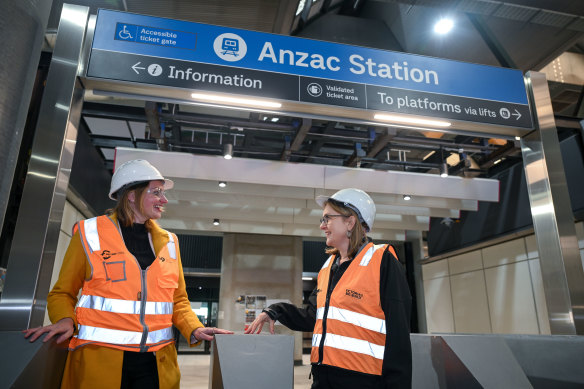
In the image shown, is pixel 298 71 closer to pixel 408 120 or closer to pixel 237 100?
pixel 237 100

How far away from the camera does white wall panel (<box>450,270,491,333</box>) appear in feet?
27.6

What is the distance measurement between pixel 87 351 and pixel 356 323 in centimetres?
117

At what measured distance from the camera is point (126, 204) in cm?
201

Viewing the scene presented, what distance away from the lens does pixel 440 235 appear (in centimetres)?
962

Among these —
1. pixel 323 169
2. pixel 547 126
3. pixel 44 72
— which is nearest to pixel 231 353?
pixel 44 72

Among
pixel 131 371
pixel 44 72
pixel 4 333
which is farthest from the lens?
pixel 44 72

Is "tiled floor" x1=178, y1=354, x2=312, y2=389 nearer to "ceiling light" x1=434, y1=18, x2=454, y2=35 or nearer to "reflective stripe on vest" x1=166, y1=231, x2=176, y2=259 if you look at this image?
"reflective stripe on vest" x1=166, y1=231, x2=176, y2=259

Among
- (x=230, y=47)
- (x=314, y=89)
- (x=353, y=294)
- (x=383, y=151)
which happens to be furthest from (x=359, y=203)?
(x=383, y=151)

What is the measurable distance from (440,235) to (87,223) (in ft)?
29.6

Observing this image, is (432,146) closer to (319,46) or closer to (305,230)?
(319,46)

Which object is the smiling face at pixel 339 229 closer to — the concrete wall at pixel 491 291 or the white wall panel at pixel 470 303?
the concrete wall at pixel 491 291

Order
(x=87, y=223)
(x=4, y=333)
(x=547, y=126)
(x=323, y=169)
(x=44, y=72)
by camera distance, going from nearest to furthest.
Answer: (x=4, y=333) → (x=87, y=223) → (x=44, y=72) → (x=547, y=126) → (x=323, y=169)

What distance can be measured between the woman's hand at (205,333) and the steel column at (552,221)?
97.5 inches

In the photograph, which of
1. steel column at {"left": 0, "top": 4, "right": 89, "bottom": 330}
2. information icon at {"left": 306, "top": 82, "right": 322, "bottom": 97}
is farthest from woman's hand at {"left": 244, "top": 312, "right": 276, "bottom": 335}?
information icon at {"left": 306, "top": 82, "right": 322, "bottom": 97}
